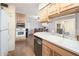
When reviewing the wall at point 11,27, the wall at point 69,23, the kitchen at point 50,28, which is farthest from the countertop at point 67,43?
the wall at point 11,27

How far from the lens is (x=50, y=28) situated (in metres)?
3.20

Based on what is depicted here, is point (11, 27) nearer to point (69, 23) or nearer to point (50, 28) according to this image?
point (50, 28)

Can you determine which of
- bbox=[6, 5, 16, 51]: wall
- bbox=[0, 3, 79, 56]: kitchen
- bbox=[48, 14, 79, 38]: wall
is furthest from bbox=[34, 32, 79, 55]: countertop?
bbox=[6, 5, 16, 51]: wall

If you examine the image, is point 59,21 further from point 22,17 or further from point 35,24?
point 22,17

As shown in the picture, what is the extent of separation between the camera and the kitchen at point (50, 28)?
169 cm

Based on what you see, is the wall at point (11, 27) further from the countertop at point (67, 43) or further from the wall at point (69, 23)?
the wall at point (69, 23)

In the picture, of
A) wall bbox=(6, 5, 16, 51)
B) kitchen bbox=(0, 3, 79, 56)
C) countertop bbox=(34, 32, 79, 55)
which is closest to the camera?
countertop bbox=(34, 32, 79, 55)

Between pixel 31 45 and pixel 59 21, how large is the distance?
1.71 metres

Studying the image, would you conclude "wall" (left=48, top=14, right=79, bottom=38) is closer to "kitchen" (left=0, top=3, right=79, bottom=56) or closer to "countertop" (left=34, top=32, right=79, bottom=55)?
Result: "kitchen" (left=0, top=3, right=79, bottom=56)

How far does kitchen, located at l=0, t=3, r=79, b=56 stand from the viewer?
1.69 m

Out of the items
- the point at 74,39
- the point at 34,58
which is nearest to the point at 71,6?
the point at 74,39

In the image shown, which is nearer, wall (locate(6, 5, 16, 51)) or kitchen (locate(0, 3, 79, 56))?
kitchen (locate(0, 3, 79, 56))

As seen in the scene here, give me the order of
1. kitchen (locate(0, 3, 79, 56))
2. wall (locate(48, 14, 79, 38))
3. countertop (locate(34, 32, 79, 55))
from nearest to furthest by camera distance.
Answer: countertop (locate(34, 32, 79, 55)) → kitchen (locate(0, 3, 79, 56)) → wall (locate(48, 14, 79, 38))

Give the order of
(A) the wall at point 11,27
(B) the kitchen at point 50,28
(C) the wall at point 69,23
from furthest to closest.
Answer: (A) the wall at point 11,27, (C) the wall at point 69,23, (B) the kitchen at point 50,28
